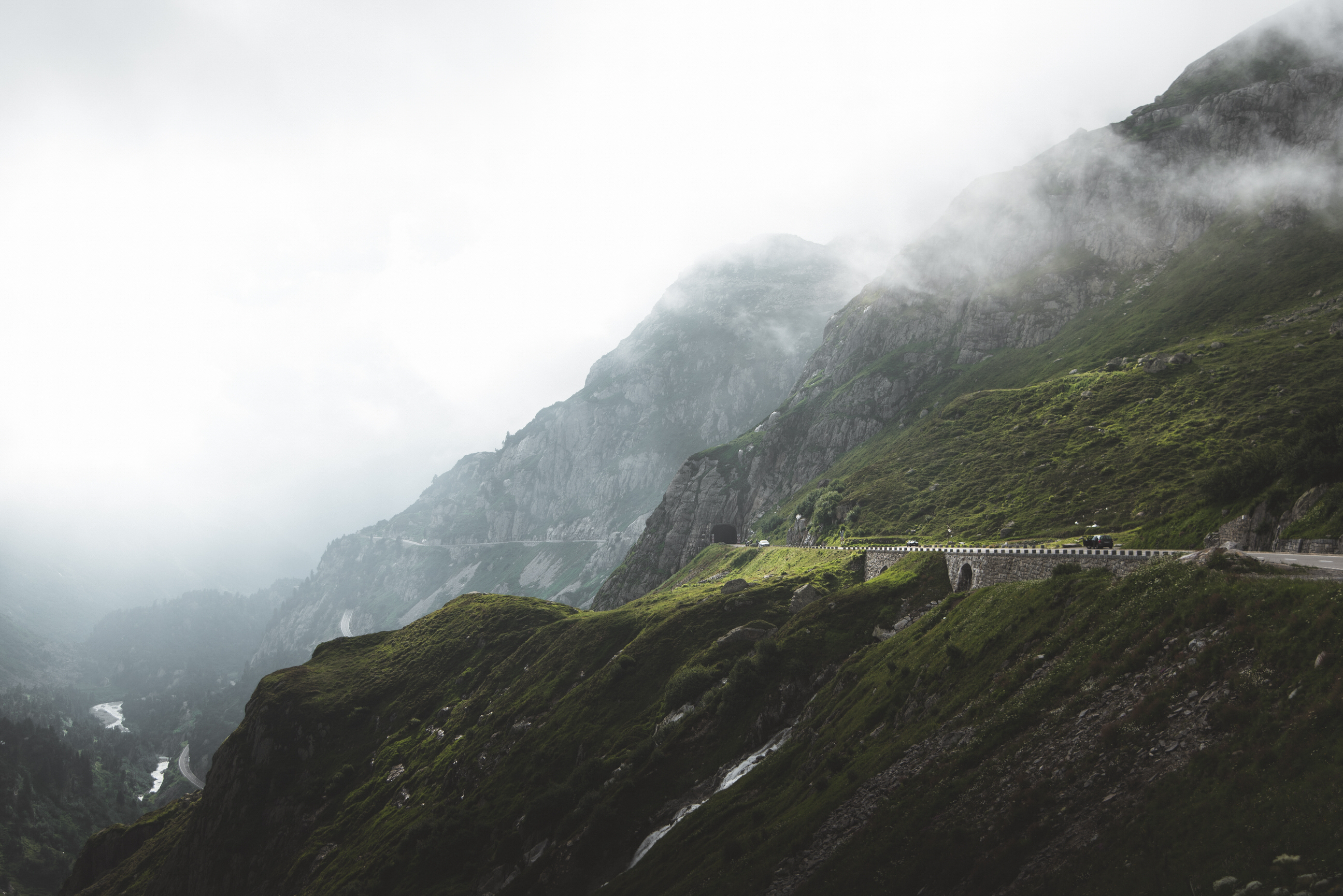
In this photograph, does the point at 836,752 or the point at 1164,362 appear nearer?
the point at 836,752

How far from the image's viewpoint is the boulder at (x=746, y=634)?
81.6 m

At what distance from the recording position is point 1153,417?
121312 mm

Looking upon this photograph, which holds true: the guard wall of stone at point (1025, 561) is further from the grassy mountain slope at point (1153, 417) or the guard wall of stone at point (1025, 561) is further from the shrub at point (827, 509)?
the shrub at point (827, 509)

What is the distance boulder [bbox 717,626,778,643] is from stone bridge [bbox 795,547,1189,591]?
23482mm

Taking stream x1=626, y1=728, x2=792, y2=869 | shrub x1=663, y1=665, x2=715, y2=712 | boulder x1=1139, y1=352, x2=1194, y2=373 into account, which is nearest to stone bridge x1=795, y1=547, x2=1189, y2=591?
stream x1=626, y1=728, x2=792, y2=869

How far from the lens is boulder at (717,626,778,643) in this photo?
81.6 meters

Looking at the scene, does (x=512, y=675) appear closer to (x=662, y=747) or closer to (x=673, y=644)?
(x=673, y=644)

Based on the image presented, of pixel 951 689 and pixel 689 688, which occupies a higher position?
pixel 951 689

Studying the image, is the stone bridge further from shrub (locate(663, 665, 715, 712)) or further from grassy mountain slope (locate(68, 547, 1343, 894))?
shrub (locate(663, 665, 715, 712))

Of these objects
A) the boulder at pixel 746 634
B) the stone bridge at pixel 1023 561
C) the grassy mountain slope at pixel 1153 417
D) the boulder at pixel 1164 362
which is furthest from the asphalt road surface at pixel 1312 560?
the boulder at pixel 1164 362

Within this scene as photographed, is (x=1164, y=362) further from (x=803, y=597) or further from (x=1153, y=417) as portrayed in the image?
(x=803, y=597)

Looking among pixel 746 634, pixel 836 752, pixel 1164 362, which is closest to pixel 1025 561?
pixel 836 752

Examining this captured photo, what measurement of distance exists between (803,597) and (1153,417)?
85.3 meters

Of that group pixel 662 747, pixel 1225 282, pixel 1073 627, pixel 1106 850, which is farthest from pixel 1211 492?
pixel 1225 282
